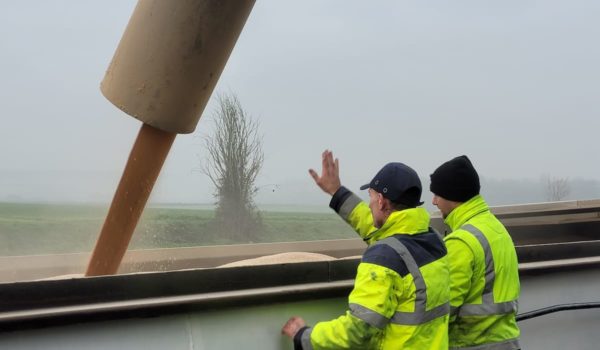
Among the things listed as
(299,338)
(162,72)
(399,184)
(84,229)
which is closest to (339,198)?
(399,184)

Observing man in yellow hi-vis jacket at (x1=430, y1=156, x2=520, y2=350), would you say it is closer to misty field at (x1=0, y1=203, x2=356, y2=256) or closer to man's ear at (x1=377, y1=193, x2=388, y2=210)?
man's ear at (x1=377, y1=193, x2=388, y2=210)

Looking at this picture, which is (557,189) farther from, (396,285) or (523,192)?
(396,285)

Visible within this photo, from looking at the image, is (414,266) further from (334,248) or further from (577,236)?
(577,236)

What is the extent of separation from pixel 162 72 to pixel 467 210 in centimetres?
127

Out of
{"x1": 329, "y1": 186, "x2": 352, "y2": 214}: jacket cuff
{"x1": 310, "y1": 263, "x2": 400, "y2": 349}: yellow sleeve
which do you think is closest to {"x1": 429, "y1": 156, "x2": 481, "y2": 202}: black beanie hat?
{"x1": 329, "y1": 186, "x2": 352, "y2": 214}: jacket cuff

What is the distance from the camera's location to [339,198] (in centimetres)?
242

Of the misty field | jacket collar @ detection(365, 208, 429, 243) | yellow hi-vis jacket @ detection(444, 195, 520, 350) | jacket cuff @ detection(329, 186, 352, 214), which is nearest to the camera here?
jacket collar @ detection(365, 208, 429, 243)

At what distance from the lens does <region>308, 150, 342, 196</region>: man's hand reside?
2.45 meters

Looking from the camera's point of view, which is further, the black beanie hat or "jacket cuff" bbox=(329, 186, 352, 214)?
"jacket cuff" bbox=(329, 186, 352, 214)

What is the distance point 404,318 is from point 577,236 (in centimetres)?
309

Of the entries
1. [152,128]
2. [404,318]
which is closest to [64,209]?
[152,128]

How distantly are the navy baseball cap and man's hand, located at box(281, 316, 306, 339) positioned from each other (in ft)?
1.77

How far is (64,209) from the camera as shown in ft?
11.5

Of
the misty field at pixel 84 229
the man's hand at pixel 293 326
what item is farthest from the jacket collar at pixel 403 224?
the misty field at pixel 84 229
